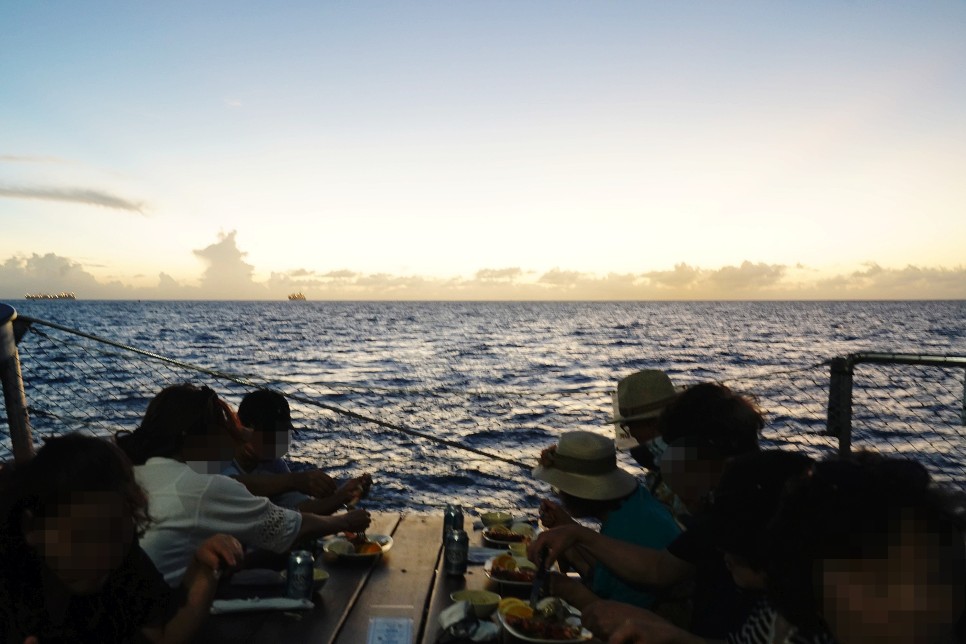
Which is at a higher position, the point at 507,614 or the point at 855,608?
the point at 855,608

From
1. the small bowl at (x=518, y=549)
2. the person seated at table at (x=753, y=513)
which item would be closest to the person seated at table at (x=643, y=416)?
the small bowl at (x=518, y=549)

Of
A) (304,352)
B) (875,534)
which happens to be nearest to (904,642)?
(875,534)

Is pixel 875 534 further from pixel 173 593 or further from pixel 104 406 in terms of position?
pixel 104 406

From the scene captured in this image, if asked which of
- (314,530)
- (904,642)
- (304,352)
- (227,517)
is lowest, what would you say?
(304,352)

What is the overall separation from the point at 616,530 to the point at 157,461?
2.06 meters

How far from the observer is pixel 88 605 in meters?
2.06

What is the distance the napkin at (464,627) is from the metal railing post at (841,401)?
3.06 metres

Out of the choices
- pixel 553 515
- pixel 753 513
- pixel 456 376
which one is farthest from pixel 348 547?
pixel 456 376

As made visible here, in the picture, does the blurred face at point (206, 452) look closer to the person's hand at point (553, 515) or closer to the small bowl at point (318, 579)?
the small bowl at point (318, 579)

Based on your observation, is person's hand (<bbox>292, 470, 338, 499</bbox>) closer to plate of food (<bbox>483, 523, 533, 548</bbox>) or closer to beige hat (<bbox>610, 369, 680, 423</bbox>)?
plate of food (<bbox>483, 523, 533, 548</bbox>)

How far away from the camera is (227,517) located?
2793 mm

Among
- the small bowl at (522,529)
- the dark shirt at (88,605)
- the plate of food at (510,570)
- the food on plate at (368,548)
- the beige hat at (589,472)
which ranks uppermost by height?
the beige hat at (589,472)

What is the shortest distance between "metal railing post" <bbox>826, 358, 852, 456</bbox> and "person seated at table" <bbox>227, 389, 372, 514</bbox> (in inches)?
129

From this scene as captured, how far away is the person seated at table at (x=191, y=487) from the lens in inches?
106
